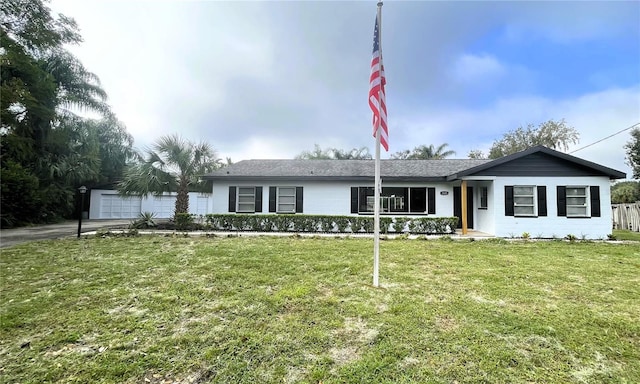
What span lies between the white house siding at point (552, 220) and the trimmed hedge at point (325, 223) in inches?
68.5

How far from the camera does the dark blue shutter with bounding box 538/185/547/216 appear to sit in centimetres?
1109

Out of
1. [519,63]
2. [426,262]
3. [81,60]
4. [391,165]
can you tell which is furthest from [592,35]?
[81,60]

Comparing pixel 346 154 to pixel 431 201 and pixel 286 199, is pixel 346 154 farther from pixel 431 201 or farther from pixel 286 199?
pixel 431 201

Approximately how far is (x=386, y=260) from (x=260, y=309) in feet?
11.9

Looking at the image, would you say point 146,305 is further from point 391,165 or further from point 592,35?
point 592,35

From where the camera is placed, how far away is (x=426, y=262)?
6.48 m

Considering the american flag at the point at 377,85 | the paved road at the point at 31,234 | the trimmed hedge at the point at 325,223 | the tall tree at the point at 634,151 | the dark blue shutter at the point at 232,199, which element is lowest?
the paved road at the point at 31,234

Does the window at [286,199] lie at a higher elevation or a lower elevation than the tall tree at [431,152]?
lower

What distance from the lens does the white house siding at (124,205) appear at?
20688 mm

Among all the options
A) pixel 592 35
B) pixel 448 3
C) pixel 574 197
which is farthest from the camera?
pixel 592 35

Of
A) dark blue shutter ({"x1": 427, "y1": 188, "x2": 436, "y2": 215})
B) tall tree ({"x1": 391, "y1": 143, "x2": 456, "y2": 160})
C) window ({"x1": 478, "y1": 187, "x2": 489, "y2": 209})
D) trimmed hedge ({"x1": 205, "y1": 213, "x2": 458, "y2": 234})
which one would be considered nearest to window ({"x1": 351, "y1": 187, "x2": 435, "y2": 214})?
dark blue shutter ({"x1": 427, "y1": 188, "x2": 436, "y2": 215})

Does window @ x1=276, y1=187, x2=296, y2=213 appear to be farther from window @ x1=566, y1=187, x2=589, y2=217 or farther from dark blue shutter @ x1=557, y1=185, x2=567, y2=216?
window @ x1=566, y1=187, x2=589, y2=217

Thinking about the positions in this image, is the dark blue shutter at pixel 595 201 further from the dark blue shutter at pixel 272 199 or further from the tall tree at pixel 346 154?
the tall tree at pixel 346 154

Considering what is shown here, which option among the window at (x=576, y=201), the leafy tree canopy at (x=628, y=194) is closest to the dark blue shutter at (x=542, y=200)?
the window at (x=576, y=201)
